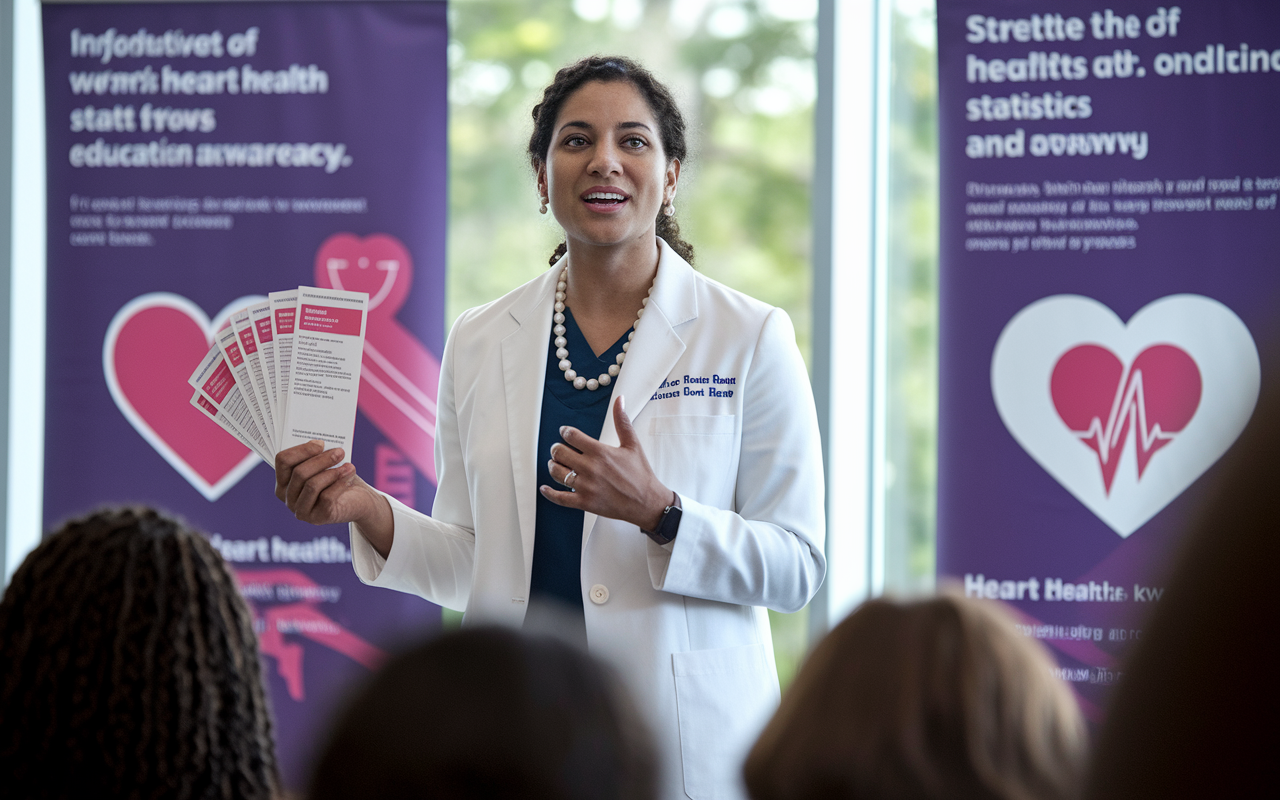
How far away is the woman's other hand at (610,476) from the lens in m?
1.98

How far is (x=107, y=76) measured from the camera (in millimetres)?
3832

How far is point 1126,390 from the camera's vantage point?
335cm

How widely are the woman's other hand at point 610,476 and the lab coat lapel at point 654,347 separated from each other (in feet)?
0.64

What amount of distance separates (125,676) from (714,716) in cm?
137

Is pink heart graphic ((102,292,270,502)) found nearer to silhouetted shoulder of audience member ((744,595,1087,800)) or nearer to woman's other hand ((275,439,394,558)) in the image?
woman's other hand ((275,439,394,558))

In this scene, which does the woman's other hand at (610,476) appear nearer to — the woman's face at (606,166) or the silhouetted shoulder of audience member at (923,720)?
the woman's face at (606,166)

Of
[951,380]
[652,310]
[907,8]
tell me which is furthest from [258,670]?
[907,8]

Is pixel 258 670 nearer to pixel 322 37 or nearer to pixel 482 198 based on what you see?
pixel 322 37

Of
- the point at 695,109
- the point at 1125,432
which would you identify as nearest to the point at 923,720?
the point at 1125,432

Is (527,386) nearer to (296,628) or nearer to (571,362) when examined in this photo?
(571,362)

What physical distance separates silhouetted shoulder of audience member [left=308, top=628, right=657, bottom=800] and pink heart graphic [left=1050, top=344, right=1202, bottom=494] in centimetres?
294

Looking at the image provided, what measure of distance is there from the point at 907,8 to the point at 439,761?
3.72m

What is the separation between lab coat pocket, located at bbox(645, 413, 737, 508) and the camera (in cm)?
224

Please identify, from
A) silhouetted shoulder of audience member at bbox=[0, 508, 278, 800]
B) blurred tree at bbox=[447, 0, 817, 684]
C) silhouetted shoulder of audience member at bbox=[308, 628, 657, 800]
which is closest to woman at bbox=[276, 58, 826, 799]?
silhouetted shoulder of audience member at bbox=[0, 508, 278, 800]
